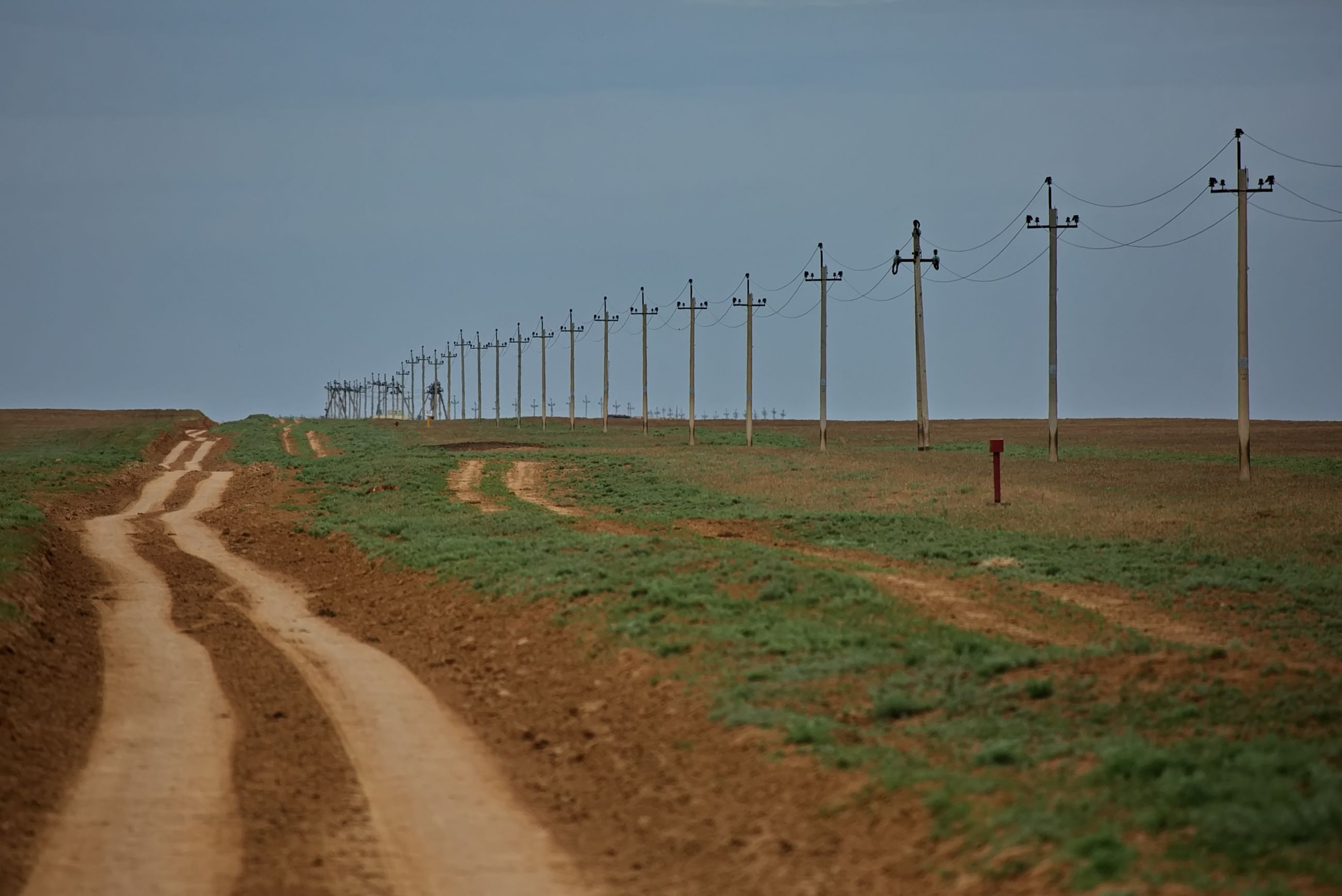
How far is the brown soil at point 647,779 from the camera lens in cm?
915

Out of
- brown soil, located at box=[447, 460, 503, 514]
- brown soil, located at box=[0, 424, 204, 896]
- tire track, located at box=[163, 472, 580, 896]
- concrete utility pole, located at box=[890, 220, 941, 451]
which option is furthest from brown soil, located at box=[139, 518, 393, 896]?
concrete utility pole, located at box=[890, 220, 941, 451]

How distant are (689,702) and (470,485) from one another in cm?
3176

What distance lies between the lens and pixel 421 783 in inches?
455

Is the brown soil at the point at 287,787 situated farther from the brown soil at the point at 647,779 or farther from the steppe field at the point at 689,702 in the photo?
the brown soil at the point at 647,779

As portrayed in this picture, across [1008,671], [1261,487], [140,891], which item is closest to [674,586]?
[1008,671]

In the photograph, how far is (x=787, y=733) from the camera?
1179cm

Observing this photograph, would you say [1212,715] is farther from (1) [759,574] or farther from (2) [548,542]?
(2) [548,542]

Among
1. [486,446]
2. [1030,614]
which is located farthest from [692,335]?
[1030,614]

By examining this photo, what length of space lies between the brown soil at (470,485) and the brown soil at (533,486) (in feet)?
3.66

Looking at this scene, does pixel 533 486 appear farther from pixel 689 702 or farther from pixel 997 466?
pixel 689 702

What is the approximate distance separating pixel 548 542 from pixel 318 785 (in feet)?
45.3

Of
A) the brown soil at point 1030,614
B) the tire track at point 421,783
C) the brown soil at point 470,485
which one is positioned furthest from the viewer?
the brown soil at point 470,485

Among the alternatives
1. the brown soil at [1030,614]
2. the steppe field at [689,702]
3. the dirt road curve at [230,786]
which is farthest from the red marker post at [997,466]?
the dirt road curve at [230,786]

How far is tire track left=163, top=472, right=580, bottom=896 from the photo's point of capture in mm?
9273
